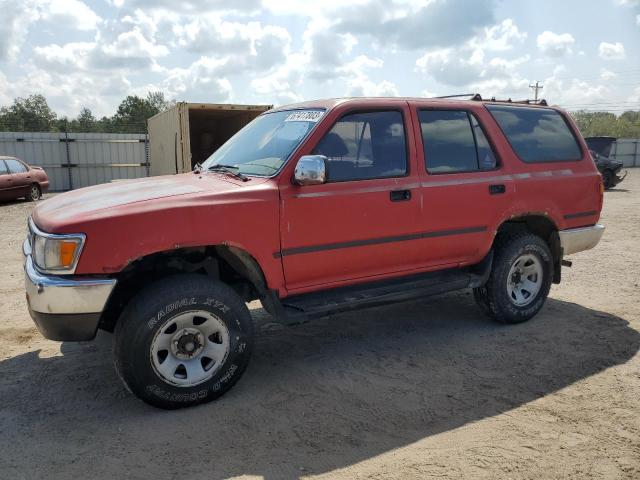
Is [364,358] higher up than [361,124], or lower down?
lower down

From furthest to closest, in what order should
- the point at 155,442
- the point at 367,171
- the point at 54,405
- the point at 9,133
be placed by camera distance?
the point at 9,133, the point at 367,171, the point at 54,405, the point at 155,442

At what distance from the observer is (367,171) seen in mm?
3943

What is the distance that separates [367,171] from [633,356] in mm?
2606

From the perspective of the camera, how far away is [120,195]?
11.8 feet

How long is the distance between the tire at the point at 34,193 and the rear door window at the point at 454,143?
48.7ft

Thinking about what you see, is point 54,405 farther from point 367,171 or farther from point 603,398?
point 603,398

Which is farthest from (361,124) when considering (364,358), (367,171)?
(364,358)

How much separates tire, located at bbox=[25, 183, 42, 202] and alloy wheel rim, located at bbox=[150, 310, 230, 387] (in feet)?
48.2

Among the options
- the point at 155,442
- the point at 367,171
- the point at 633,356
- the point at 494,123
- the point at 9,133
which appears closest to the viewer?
the point at 155,442

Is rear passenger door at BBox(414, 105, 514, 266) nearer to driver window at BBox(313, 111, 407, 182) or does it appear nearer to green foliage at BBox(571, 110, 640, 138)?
driver window at BBox(313, 111, 407, 182)

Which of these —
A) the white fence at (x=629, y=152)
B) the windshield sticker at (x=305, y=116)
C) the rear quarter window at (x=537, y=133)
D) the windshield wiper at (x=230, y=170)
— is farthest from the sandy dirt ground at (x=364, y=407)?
the white fence at (x=629, y=152)

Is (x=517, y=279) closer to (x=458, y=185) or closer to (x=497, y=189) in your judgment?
(x=497, y=189)

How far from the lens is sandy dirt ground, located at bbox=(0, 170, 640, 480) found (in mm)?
2818

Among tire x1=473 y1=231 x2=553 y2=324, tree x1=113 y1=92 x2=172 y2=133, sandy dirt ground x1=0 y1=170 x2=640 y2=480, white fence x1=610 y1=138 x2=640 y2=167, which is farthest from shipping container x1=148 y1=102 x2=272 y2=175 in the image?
tree x1=113 y1=92 x2=172 y2=133
